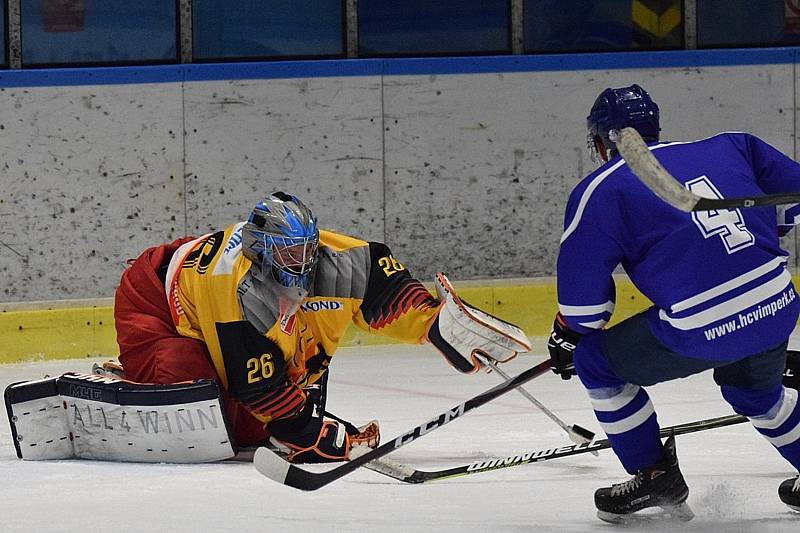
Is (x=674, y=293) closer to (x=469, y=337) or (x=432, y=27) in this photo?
(x=469, y=337)

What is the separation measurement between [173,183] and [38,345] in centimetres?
92

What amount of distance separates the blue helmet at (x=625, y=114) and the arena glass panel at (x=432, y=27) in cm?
366

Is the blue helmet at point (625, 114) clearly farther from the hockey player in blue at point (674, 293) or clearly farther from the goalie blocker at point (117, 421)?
the goalie blocker at point (117, 421)

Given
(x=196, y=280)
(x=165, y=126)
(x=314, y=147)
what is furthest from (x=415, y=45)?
(x=196, y=280)

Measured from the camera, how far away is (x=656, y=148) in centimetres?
233

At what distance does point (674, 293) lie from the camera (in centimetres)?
222

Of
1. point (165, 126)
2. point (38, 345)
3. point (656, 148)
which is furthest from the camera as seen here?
point (165, 126)

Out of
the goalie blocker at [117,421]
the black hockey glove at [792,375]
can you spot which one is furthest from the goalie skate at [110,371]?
the black hockey glove at [792,375]

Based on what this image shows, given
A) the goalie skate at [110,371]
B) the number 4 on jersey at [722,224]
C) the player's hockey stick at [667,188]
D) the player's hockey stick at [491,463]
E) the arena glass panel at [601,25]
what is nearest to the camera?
the player's hockey stick at [667,188]

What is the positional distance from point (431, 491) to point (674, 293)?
815mm

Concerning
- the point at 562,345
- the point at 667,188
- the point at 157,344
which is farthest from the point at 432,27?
the point at 667,188

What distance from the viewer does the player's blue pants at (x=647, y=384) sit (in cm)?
228

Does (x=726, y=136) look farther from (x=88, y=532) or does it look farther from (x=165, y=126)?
(x=165, y=126)

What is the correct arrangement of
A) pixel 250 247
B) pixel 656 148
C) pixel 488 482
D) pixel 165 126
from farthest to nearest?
pixel 165 126, pixel 250 247, pixel 488 482, pixel 656 148
